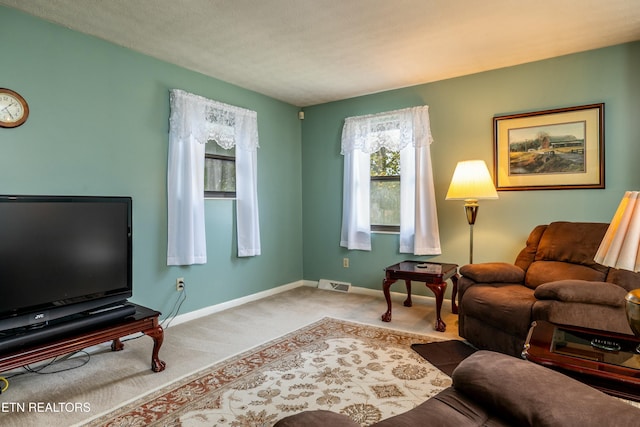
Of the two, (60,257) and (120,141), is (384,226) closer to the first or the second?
(120,141)

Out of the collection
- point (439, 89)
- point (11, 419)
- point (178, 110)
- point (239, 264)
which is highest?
point (439, 89)

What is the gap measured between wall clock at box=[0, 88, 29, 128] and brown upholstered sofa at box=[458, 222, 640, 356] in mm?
3462

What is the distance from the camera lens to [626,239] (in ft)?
4.47

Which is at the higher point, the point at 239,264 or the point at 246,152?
the point at 246,152

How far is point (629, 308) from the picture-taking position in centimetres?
141

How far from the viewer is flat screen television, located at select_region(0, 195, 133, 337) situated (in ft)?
7.22

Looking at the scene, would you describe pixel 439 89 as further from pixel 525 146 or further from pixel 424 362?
pixel 424 362

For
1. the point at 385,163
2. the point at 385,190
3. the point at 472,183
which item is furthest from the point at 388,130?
the point at 472,183

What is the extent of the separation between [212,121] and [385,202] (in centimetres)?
220

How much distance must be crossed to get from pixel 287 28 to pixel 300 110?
7.45 feet

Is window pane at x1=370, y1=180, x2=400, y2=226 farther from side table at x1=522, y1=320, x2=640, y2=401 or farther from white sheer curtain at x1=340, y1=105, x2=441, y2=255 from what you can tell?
side table at x1=522, y1=320, x2=640, y2=401

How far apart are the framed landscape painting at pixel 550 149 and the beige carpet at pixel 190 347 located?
5.05ft

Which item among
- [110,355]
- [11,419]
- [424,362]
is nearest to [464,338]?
[424,362]

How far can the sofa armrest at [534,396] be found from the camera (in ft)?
3.23
